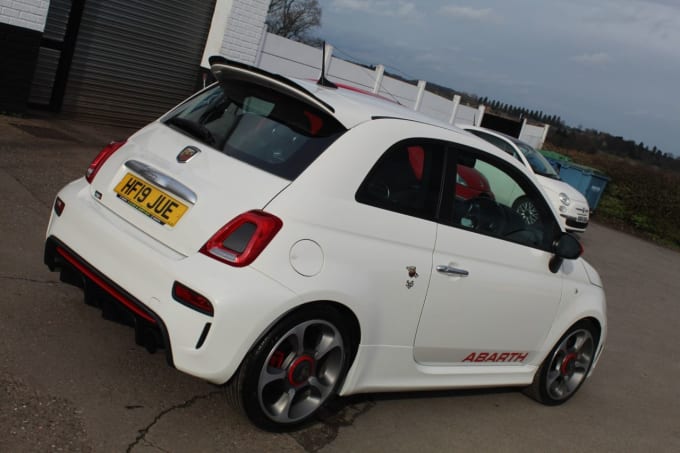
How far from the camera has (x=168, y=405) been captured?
3844 mm

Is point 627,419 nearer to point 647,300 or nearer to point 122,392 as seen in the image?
point 122,392

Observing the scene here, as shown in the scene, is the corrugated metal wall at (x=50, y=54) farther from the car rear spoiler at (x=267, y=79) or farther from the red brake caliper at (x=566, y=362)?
the red brake caliper at (x=566, y=362)

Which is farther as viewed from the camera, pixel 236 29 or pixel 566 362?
pixel 236 29

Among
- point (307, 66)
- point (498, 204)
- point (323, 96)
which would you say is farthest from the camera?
point (307, 66)

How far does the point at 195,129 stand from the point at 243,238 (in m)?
0.91

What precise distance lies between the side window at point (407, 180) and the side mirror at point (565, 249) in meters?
1.11

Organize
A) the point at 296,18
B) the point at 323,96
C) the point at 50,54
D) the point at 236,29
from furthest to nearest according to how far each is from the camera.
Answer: the point at 296,18
the point at 236,29
the point at 50,54
the point at 323,96

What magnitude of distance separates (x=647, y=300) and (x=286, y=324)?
902cm

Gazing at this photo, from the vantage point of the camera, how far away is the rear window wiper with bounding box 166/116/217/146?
3.95 meters

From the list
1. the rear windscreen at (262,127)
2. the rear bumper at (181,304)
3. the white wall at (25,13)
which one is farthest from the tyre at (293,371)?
the white wall at (25,13)

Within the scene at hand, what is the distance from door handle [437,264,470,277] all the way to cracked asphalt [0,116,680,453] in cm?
98

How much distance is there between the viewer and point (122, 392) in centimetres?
384

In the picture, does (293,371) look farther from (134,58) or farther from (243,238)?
(134,58)

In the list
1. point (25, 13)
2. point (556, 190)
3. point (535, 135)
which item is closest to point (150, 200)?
point (25, 13)
